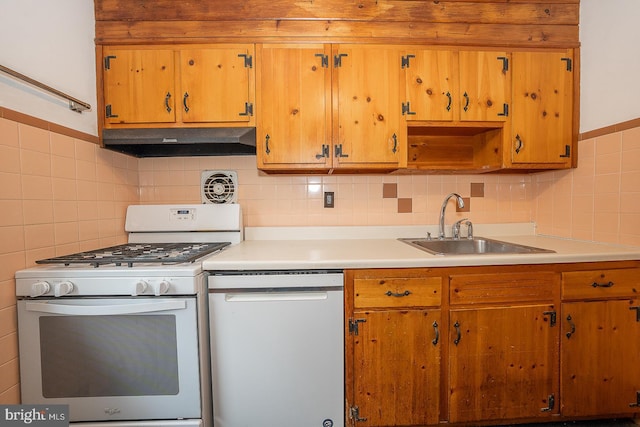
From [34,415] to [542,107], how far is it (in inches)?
118

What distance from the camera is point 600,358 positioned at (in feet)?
4.63

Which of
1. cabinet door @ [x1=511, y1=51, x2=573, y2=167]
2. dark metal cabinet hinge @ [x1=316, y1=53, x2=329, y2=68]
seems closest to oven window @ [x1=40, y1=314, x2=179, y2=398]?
dark metal cabinet hinge @ [x1=316, y1=53, x2=329, y2=68]

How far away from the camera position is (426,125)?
5.57 feet

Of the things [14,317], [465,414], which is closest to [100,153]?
[14,317]

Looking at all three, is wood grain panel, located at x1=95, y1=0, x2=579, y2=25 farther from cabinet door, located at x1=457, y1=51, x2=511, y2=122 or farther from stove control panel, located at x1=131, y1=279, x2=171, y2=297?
stove control panel, located at x1=131, y1=279, x2=171, y2=297

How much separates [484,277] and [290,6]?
185 centimetres

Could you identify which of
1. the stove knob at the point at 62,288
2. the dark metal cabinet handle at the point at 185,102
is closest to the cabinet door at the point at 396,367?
the stove knob at the point at 62,288

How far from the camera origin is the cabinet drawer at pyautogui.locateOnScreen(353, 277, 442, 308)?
1.34 metres

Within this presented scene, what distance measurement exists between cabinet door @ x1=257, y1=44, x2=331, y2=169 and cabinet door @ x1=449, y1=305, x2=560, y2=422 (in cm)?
118

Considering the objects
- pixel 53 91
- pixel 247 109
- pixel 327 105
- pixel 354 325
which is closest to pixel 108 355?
pixel 354 325

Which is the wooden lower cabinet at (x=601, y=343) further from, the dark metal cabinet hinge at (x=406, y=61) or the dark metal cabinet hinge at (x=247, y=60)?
the dark metal cabinet hinge at (x=247, y=60)

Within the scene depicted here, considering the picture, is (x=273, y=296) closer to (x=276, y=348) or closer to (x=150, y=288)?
(x=276, y=348)

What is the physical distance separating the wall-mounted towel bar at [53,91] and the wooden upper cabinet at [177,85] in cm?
14

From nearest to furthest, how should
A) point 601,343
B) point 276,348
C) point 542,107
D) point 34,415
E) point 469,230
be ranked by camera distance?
point 34,415 → point 276,348 → point 601,343 → point 542,107 → point 469,230
